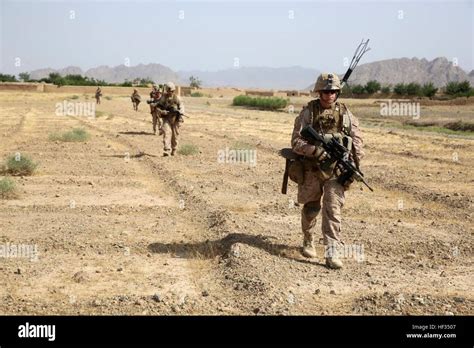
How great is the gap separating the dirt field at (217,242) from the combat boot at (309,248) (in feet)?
0.51

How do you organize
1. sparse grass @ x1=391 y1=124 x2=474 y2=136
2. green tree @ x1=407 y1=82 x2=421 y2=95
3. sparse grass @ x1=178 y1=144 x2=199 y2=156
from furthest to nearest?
green tree @ x1=407 y1=82 x2=421 y2=95 → sparse grass @ x1=391 y1=124 x2=474 y2=136 → sparse grass @ x1=178 y1=144 x2=199 y2=156

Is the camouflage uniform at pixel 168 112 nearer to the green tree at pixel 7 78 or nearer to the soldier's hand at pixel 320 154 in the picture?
the soldier's hand at pixel 320 154

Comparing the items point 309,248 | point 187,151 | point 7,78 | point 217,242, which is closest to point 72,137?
point 187,151

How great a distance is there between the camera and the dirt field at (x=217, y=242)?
5.15 metres

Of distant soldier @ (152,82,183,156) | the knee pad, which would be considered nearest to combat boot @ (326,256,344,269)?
the knee pad

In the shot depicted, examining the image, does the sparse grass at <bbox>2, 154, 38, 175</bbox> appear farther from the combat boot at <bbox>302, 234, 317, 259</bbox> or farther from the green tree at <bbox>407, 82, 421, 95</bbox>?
the green tree at <bbox>407, 82, 421, 95</bbox>

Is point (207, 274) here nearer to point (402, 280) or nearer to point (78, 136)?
point (402, 280)

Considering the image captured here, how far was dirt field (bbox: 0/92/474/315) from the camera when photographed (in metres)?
5.15

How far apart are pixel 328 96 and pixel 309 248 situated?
64.3 inches

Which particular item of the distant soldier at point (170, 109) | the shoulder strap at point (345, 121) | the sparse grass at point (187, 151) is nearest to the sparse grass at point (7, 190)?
the distant soldier at point (170, 109)

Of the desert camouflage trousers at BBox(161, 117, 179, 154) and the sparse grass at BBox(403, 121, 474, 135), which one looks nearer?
the desert camouflage trousers at BBox(161, 117, 179, 154)

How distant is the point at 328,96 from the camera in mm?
6008

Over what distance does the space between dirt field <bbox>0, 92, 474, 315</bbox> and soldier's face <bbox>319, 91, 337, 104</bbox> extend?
5.51 ft
